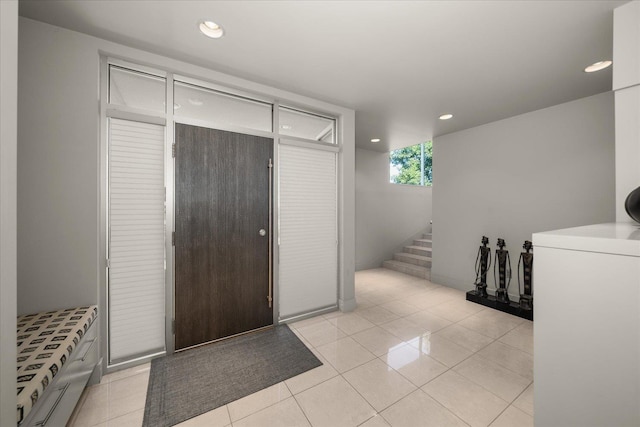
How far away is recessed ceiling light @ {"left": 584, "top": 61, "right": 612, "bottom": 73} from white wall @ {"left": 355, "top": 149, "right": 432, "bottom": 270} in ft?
11.6

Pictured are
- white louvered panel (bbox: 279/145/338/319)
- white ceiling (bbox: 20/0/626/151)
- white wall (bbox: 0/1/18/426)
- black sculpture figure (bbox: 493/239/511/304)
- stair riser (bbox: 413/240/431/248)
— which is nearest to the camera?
white wall (bbox: 0/1/18/426)

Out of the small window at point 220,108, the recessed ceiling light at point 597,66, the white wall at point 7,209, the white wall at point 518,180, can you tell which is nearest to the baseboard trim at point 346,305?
the white wall at point 518,180

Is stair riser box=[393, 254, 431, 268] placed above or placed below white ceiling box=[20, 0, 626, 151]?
below

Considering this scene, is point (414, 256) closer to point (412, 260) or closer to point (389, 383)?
point (412, 260)

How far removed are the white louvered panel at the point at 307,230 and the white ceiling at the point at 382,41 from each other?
2.77 ft

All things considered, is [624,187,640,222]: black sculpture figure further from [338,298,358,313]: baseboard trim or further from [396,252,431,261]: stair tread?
[396,252,431,261]: stair tread

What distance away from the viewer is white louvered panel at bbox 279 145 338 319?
2.88 m

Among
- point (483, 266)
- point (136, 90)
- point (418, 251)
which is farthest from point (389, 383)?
point (418, 251)

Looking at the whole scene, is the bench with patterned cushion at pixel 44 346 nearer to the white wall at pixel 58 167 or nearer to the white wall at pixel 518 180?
the white wall at pixel 58 167

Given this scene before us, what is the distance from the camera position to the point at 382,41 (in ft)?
6.35

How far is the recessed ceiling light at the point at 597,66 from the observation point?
2203 millimetres

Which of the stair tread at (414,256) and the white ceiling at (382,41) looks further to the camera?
the stair tread at (414,256)

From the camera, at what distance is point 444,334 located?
2.67 metres

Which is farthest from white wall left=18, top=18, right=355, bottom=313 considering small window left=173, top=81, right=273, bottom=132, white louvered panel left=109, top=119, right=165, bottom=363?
small window left=173, top=81, right=273, bottom=132
